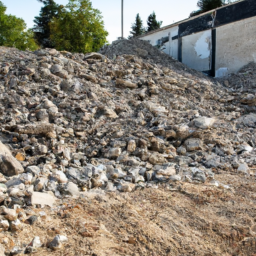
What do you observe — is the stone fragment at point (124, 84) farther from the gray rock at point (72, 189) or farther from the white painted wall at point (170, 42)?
the white painted wall at point (170, 42)

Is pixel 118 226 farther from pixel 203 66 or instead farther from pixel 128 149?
pixel 203 66

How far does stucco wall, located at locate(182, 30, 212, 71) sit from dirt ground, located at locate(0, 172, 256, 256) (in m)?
8.92

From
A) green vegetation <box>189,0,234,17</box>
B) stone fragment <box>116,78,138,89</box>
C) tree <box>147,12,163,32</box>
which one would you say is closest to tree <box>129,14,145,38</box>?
tree <box>147,12,163,32</box>

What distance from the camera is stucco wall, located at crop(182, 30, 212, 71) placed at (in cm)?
1139

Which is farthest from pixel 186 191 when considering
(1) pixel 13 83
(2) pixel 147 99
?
(1) pixel 13 83

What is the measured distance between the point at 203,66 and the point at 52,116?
821 centimetres

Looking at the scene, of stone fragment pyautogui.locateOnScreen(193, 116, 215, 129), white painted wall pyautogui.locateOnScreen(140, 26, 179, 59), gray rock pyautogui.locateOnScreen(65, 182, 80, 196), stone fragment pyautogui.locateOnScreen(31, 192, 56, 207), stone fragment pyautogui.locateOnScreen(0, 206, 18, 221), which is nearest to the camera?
stone fragment pyautogui.locateOnScreen(0, 206, 18, 221)

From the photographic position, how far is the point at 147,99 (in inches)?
267

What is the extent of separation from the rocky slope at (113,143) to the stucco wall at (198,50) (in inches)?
135

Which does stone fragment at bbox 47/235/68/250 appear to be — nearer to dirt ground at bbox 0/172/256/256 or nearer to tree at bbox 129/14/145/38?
dirt ground at bbox 0/172/256/256

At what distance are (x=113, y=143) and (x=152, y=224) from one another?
2.16 m

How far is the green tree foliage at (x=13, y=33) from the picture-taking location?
706 inches

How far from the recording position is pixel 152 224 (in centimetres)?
271

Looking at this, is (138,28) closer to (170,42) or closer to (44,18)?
(44,18)
